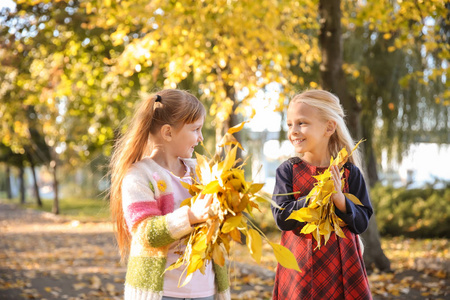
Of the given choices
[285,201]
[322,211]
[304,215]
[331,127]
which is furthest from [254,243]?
[331,127]

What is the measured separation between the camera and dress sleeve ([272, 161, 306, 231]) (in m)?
2.29

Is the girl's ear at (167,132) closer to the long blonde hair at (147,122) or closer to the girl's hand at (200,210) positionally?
the long blonde hair at (147,122)

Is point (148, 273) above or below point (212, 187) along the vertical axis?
below

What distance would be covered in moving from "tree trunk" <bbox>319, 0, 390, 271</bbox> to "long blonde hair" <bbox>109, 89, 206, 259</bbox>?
4.58m

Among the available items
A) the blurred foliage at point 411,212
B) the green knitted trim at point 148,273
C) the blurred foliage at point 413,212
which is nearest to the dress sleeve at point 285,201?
the green knitted trim at point 148,273

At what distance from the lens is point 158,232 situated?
6.64 feet

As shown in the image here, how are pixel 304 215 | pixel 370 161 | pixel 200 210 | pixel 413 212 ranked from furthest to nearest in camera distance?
pixel 370 161
pixel 413 212
pixel 304 215
pixel 200 210

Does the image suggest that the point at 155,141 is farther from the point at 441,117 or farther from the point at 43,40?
the point at 441,117

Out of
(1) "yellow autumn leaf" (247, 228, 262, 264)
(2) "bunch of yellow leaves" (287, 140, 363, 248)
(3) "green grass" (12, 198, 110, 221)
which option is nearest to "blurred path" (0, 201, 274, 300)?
(2) "bunch of yellow leaves" (287, 140, 363, 248)

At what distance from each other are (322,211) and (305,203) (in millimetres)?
86

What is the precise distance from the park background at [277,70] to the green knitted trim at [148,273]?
2041 millimetres

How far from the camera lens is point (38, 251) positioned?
10062 mm

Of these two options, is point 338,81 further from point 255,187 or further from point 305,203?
point 255,187

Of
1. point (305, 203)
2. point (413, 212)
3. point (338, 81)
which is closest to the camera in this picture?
point (305, 203)
